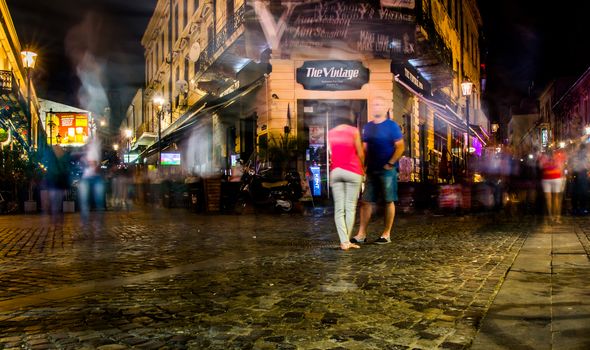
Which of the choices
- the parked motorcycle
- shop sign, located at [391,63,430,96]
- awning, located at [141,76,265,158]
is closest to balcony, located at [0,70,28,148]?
awning, located at [141,76,265,158]

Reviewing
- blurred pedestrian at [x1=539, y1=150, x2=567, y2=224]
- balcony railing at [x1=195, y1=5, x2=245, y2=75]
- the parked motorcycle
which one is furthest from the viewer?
balcony railing at [x1=195, y1=5, x2=245, y2=75]

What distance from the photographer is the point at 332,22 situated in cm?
1897

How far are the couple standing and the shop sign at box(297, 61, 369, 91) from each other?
13142 millimetres

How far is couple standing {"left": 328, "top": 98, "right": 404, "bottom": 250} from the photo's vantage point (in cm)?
634

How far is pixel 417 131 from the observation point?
958 inches

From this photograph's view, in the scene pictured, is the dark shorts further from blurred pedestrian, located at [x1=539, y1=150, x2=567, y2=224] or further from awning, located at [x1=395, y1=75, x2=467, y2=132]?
awning, located at [x1=395, y1=75, x2=467, y2=132]

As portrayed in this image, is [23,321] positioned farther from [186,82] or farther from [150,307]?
[186,82]

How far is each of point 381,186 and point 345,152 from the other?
785 millimetres

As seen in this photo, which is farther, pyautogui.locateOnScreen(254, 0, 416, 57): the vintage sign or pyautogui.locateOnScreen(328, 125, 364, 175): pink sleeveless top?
pyautogui.locateOnScreen(254, 0, 416, 57): the vintage sign

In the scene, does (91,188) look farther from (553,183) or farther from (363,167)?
(553,183)

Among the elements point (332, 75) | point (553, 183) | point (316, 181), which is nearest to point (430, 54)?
point (332, 75)

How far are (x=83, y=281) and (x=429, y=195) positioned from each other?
11251 mm

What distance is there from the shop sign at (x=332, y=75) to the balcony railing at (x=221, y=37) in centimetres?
287

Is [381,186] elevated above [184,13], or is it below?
below
